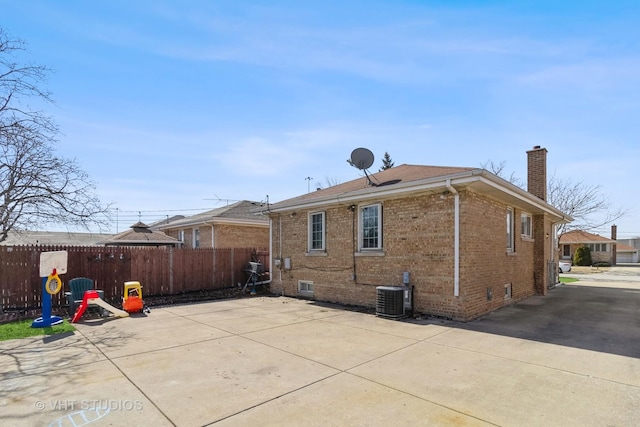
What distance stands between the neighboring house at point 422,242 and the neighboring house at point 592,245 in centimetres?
3880

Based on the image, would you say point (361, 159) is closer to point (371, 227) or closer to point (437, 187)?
point (371, 227)

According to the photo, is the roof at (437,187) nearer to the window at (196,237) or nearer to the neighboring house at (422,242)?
the neighboring house at (422,242)

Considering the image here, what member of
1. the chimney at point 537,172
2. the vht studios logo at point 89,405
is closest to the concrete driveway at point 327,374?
the vht studios logo at point 89,405

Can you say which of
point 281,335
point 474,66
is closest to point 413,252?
point 281,335

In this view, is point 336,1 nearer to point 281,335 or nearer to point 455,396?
point 281,335

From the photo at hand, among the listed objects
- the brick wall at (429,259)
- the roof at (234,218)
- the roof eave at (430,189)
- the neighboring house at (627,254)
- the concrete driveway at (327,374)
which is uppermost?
the roof eave at (430,189)

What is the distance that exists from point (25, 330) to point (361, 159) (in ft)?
31.7

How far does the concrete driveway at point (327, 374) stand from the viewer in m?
3.67

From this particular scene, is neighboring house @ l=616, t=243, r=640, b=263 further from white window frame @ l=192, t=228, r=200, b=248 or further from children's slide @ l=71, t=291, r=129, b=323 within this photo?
children's slide @ l=71, t=291, r=129, b=323

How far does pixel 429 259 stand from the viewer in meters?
8.92

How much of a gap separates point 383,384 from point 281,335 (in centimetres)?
303

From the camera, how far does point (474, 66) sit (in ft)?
30.1

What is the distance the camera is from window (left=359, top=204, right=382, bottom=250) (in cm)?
1023

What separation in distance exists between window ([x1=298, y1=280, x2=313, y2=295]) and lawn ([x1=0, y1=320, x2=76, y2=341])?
22.8 feet
